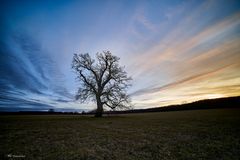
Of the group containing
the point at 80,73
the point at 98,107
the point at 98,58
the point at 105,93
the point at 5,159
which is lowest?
the point at 5,159

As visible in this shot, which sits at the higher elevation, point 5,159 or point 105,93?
point 105,93

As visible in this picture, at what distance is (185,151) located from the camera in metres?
6.40

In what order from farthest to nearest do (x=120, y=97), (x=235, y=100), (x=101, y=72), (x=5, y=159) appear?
(x=235, y=100)
(x=101, y=72)
(x=120, y=97)
(x=5, y=159)

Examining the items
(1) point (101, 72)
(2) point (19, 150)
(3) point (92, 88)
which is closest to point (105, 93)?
(3) point (92, 88)

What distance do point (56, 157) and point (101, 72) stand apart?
27.6 m

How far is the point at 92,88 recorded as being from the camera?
31.2 m

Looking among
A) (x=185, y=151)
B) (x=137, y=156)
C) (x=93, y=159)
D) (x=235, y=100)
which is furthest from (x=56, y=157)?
(x=235, y=100)

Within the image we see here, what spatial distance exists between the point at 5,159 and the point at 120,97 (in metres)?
25.9

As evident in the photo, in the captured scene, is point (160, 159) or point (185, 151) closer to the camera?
point (160, 159)

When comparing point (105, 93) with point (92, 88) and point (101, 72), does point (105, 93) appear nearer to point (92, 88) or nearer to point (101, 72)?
point (92, 88)

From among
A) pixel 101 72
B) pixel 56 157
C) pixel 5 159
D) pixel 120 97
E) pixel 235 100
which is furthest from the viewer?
pixel 235 100

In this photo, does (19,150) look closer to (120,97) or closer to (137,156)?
(137,156)

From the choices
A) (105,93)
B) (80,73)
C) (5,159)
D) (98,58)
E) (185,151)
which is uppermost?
(98,58)

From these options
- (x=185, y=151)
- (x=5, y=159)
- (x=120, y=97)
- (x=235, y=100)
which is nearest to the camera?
(x=5, y=159)
